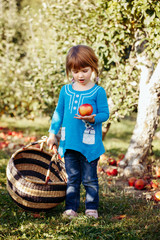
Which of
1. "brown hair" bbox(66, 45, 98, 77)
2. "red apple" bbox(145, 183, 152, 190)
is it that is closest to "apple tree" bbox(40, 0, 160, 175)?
"red apple" bbox(145, 183, 152, 190)

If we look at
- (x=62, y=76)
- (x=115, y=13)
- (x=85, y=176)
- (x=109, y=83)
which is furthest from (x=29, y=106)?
(x=85, y=176)

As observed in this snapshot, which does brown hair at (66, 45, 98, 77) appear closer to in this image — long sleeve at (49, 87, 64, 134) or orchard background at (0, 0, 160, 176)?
long sleeve at (49, 87, 64, 134)

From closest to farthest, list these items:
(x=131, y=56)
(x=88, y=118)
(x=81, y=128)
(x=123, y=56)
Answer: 1. (x=88, y=118)
2. (x=81, y=128)
3. (x=131, y=56)
4. (x=123, y=56)

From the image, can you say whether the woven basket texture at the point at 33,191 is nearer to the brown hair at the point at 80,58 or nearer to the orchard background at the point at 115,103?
the orchard background at the point at 115,103

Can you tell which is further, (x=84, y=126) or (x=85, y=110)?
(x=84, y=126)

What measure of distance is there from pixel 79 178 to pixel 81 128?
47cm

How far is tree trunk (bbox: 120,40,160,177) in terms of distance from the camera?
3.54m

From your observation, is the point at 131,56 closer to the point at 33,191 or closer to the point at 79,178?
the point at 79,178

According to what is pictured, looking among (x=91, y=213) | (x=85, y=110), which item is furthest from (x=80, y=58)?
(x=91, y=213)

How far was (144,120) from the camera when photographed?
3594 millimetres

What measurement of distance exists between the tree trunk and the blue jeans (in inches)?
49.3

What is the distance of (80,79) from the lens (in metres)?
2.40

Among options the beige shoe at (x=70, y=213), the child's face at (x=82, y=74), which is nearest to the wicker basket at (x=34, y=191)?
the beige shoe at (x=70, y=213)

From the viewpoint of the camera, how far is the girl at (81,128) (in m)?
2.38
